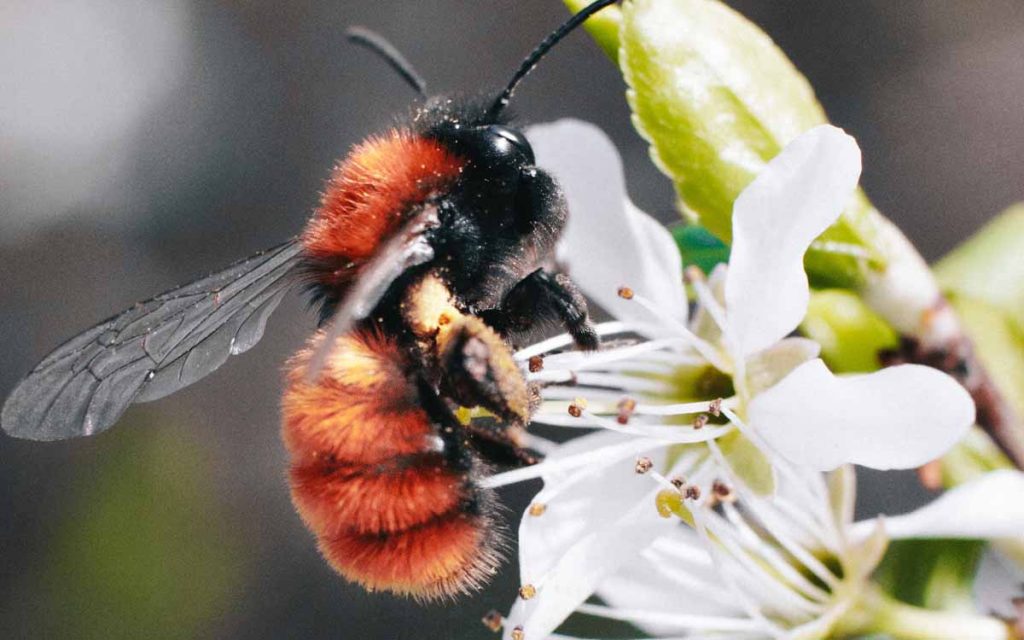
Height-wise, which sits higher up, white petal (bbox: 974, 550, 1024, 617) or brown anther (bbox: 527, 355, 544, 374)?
brown anther (bbox: 527, 355, 544, 374)

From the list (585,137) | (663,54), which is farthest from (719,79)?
(585,137)

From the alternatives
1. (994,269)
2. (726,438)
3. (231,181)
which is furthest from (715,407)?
(231,181)

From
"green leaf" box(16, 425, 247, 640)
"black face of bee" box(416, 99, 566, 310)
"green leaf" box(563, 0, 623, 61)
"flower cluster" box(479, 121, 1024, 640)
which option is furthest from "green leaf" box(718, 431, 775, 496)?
"green leaf" box(16, 425, 247, 640)

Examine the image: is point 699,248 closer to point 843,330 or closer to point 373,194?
point 843,330

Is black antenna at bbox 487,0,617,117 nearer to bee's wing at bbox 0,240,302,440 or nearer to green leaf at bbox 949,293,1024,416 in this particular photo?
bee's wing at bbox 0,240,302,440

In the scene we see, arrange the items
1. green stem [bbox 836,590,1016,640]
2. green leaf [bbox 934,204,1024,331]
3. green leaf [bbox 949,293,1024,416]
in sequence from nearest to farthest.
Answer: green stem [bbox 836,590,1016,640] → green leaf [bbox 949,293,1024,416] → green leaf [bbox 934,204,1024,331]

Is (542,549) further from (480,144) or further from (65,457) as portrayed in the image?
(65,457)
